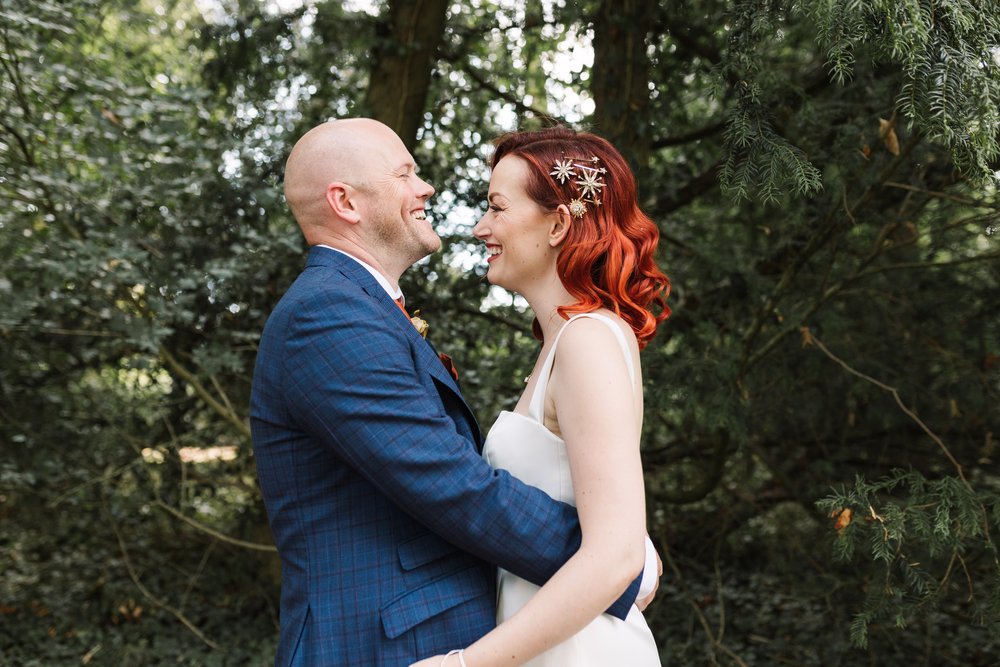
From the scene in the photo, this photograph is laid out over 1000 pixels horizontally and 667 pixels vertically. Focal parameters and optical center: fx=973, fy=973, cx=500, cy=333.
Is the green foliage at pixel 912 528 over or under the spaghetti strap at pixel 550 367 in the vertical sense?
under

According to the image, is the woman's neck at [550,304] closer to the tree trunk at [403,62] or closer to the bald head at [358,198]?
the bald head at [358,198]

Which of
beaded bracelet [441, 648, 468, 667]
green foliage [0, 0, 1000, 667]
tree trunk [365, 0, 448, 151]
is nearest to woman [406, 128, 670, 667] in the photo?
beaded bracelet [441, 648, 468, 667]

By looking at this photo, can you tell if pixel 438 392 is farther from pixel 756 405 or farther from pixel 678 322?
pixel 756 405

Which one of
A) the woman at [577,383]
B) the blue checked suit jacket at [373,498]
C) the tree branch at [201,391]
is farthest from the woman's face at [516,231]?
the tree branch at [201,391]

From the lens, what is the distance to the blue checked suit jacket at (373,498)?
62.8 inches

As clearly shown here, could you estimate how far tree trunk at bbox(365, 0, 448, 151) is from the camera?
15.3 feet

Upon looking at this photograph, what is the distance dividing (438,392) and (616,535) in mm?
434

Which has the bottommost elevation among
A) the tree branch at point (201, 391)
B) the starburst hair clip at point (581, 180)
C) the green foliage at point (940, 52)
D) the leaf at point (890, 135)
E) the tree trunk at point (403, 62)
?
the tree branch at point (201, 391)

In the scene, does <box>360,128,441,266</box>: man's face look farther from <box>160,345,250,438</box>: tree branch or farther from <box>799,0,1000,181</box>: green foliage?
<box>160,345,250,438</box>: tree branch

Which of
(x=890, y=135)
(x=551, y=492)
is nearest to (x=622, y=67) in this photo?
(x=890, y=135)

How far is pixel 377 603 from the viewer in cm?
168

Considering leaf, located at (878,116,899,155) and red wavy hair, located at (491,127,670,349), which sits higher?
leaf, located at (878,116,899,155)

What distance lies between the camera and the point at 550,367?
1889 millimetres

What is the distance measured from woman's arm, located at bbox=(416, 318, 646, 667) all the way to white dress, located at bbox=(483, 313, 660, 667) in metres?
0.11
